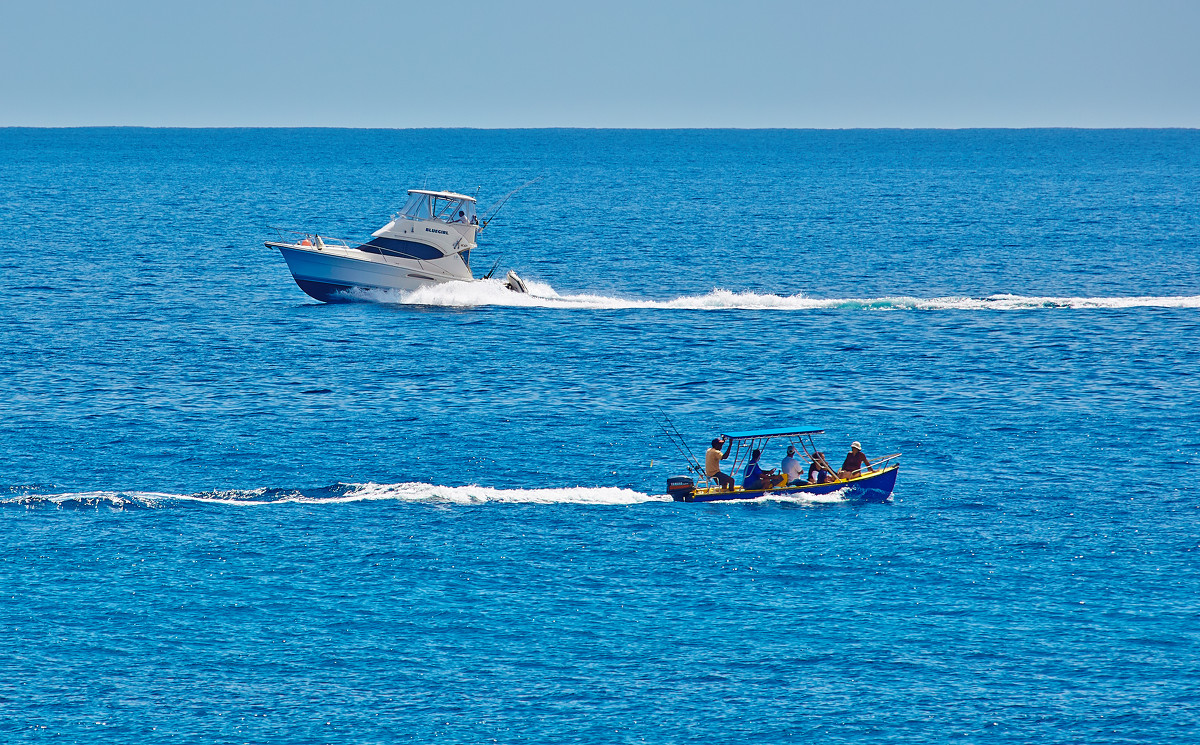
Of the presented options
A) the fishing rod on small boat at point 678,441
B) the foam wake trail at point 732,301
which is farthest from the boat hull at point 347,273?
the fishing rod on small boat at point 678,441

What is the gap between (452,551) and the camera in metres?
35.8

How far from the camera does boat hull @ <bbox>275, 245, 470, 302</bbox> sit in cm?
7119

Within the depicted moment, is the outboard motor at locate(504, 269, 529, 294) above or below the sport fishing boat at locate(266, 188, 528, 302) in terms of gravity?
below

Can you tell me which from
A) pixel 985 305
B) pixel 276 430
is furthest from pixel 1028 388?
pixel 276 430

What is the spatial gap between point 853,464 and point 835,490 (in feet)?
3.46

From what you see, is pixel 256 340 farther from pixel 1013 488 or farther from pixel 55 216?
pixel 55 216

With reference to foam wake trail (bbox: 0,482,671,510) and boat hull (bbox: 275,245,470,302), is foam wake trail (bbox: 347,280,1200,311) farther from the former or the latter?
foam wake trail (bbox: 0,482,671,510)

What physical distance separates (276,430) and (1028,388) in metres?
30.7

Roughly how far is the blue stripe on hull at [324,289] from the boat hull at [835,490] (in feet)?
124

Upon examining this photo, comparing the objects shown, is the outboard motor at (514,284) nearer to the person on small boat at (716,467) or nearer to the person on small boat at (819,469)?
the person on small boat at (716,467)

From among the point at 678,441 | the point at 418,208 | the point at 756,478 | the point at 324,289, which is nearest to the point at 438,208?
the point at 418,208

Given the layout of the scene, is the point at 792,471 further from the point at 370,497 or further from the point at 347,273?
the point at 347,273

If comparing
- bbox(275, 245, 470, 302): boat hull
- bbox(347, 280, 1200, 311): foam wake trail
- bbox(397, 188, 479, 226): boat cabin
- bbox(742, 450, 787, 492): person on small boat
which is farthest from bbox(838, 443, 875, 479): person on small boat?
bbox(275, 245, 470, 302): boat hull

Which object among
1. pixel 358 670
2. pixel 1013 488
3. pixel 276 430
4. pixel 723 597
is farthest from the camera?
pixel 276 430
